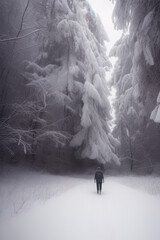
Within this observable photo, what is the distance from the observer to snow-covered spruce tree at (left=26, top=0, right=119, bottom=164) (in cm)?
1113

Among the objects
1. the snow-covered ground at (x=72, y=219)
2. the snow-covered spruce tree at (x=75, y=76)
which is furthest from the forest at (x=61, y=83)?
the snow-covered ground at (x=72, y=219)

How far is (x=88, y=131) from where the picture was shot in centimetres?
1276

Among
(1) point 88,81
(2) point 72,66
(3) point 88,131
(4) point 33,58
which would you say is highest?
(4) point 33,58

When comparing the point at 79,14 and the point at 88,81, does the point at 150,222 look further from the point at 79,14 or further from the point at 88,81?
the point at 79,14

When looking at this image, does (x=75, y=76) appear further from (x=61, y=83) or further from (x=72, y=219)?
(x=72, y=219)

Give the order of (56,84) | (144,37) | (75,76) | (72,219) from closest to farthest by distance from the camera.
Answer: (72,219) → (144,37) → (56,84) → (75,76)

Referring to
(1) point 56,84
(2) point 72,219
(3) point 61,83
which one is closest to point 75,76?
(3) point 61,83

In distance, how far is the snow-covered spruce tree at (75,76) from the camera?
Result: 11133 mm

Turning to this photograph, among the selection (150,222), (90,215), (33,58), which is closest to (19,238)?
(90,215)

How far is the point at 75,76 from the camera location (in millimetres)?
13000

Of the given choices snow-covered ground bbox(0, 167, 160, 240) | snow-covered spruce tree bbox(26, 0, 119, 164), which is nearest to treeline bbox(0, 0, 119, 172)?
snow-covered spruce tree bbox(26, 0, 119, 164)

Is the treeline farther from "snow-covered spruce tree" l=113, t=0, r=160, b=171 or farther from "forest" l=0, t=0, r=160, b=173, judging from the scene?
"snow-covered spruce tree" l=113, t=0, r=160, b=171

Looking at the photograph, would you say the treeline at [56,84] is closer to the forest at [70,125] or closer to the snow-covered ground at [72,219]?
the forest at [70,125]

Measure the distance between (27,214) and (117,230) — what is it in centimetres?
246
